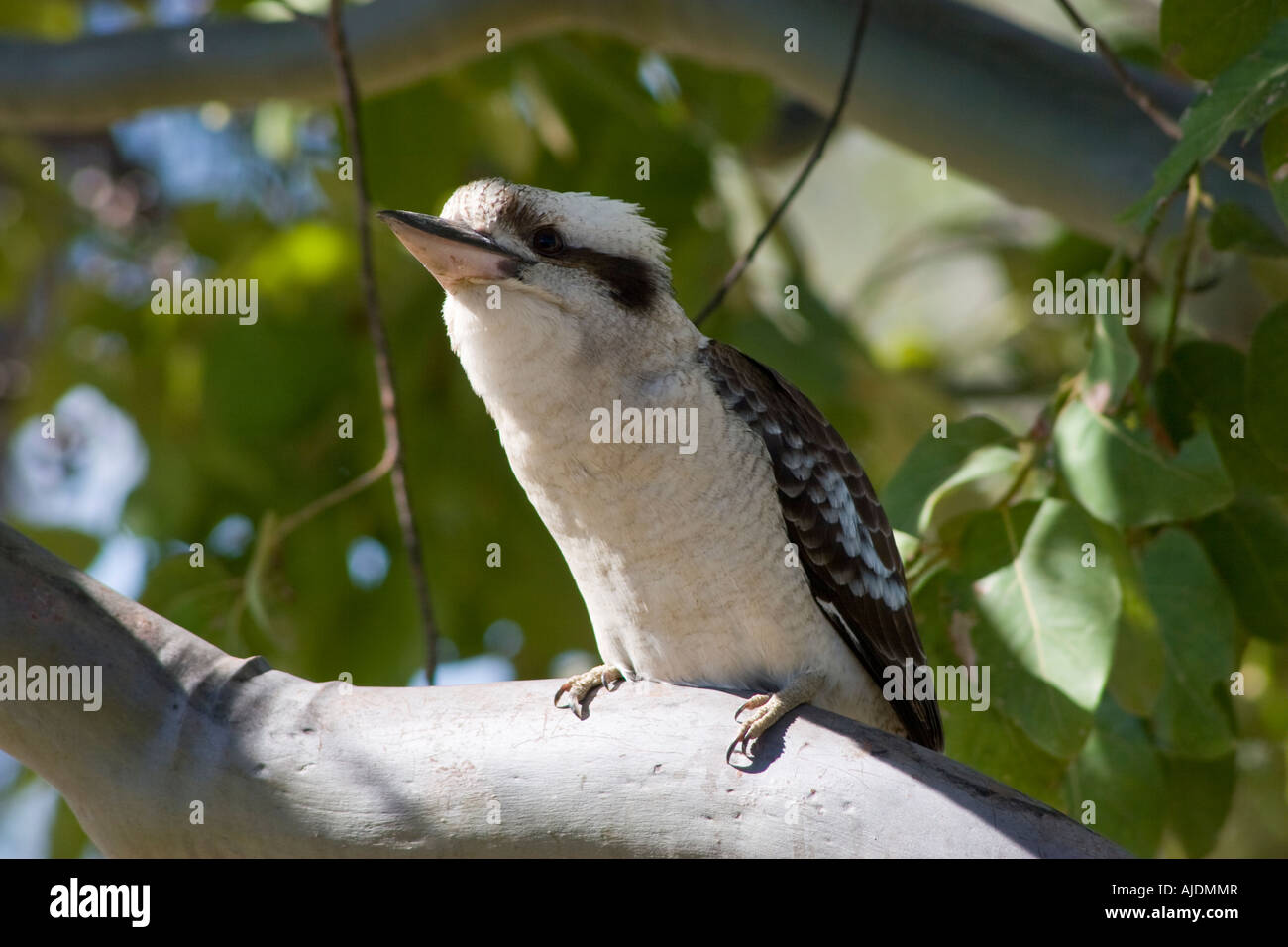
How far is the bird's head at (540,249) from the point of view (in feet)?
8.27

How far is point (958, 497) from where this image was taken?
3541 millimetres

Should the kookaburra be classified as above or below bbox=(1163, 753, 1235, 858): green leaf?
above

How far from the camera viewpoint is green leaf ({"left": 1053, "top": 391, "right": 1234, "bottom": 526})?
2.41m

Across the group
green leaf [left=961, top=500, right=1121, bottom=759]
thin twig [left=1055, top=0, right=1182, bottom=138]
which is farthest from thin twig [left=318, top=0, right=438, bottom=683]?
thin twig [left=1055, top=0, right=1182, bottom=138]

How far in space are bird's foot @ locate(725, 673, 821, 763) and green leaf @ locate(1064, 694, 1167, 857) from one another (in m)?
0.62

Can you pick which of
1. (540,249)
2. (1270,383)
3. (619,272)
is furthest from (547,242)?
(1270,383)

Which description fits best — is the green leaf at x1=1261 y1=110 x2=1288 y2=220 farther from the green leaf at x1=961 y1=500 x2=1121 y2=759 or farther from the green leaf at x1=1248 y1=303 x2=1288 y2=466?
the green leaf at x1=961 y1=500 x2=1121 y2=759

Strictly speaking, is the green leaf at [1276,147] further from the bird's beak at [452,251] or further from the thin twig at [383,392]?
the thin twig at [383,392]

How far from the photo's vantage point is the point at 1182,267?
2.78 m

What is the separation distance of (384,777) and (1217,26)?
2005 millimetres

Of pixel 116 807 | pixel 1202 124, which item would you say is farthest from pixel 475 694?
pixel 1202 124

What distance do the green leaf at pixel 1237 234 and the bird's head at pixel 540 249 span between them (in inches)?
44.0

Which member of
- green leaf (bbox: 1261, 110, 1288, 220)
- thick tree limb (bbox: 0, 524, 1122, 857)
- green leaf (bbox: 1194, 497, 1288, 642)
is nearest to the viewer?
thick tree limb (bbox: 0, 524, 1122, 857)

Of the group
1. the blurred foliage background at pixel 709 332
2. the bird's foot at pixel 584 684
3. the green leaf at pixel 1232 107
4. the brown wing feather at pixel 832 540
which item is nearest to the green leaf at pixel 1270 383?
the blurred foliage background at pixel 709 332
